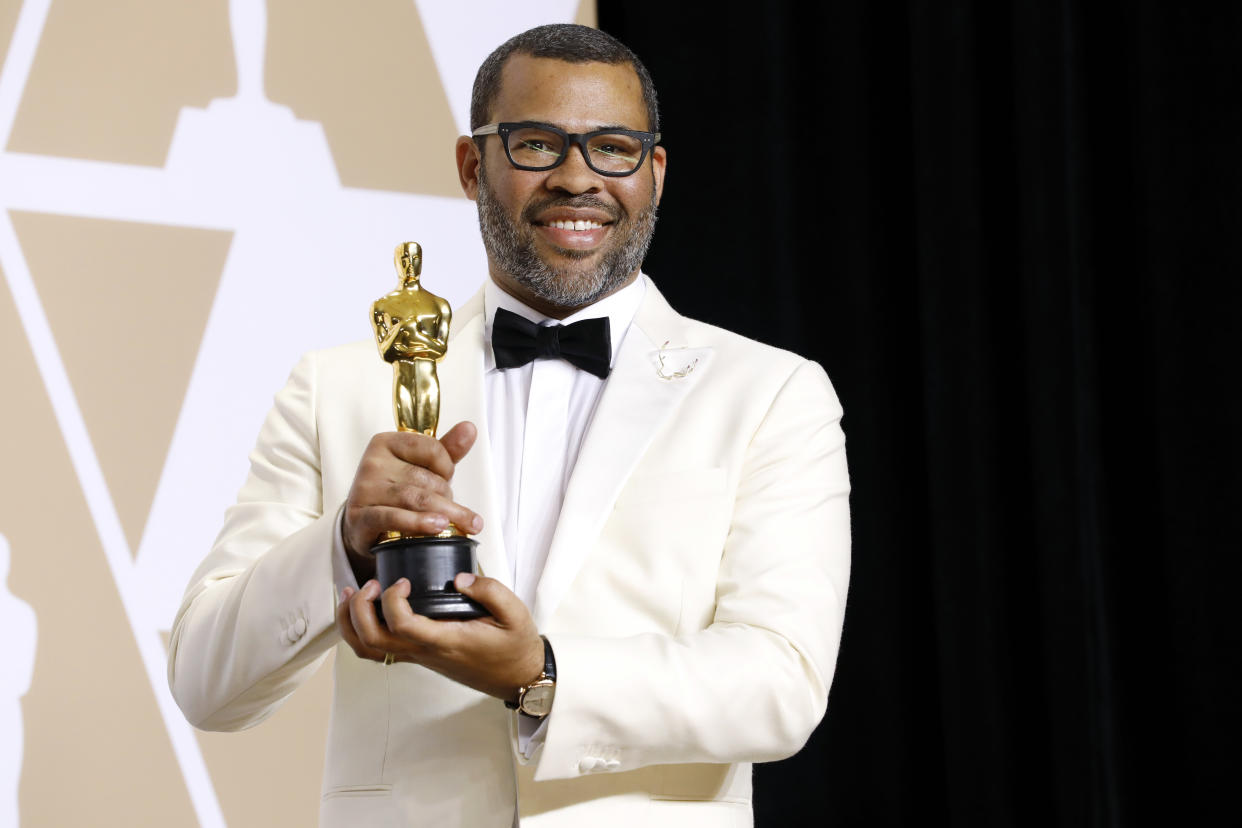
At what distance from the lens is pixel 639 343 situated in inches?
80.0

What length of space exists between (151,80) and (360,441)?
1.56 m

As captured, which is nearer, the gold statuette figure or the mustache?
the gold statuette figure

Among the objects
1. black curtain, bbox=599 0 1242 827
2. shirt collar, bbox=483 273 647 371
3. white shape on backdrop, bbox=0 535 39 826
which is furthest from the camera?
white shape on backdrop, bbox=0 535 39 826

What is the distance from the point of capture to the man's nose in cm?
199

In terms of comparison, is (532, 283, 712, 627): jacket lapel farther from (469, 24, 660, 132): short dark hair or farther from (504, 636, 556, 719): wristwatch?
(469, 24, 660, 132): short dark hair

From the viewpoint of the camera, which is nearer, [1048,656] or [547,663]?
[547,663]

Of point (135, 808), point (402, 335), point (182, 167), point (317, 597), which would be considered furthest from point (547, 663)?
point (182, 167)

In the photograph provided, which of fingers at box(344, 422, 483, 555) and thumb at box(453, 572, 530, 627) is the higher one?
fingers at box(344, 422, 483, 555)

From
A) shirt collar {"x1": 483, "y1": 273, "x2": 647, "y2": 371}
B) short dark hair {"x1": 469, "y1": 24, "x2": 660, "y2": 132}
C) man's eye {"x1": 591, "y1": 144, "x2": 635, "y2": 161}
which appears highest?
short dark hair {"x1": 469, "y1": 24, "x2": 660, "y2": 132}

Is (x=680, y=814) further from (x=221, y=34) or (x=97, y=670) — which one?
(x=221, y=34)

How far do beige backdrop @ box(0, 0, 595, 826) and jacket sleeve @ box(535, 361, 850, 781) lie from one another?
1591 millimetres

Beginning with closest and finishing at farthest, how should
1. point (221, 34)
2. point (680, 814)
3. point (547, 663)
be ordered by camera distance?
1. point (547, 663)
2. point (680, 814)
3. point (221, 34)

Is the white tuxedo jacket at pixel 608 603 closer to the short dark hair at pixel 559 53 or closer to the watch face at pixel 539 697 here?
the watch face at pixel 539 697

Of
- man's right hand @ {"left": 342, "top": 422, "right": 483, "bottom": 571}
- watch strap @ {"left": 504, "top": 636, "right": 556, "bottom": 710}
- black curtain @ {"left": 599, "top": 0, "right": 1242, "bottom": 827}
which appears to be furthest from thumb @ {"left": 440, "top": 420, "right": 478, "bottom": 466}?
black curtain @ {"left": 599, "top": 0, "right": 1242, "bottom": 827}
